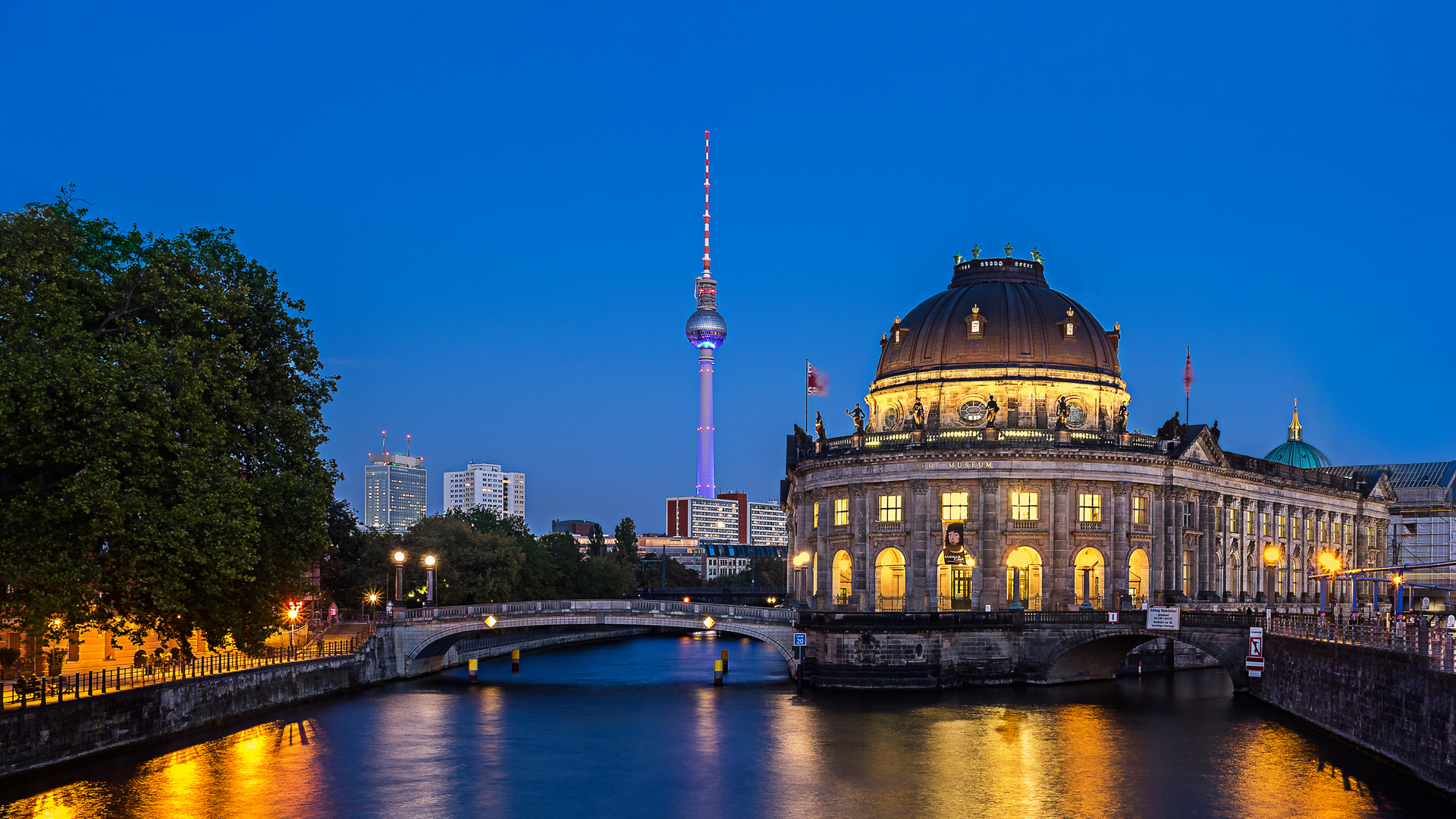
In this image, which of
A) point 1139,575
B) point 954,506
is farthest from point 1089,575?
point 954,506

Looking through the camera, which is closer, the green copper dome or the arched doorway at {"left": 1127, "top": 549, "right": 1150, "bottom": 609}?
the arched doorway at {"left": 1127, "top": 549, "right": 1150, "bottom": 609}

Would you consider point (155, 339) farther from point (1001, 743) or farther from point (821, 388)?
point (821, 388)

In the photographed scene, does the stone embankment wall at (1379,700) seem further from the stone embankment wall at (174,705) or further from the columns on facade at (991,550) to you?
the stone embankment wall at (174,705)

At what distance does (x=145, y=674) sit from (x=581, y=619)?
3299cm

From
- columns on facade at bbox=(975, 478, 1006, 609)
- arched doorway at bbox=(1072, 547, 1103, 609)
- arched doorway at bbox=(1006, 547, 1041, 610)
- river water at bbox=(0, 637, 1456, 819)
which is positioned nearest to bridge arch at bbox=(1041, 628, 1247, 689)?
river water at bbox=(0, 637, 1456, 819)

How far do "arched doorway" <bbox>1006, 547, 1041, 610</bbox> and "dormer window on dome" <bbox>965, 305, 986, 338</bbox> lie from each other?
1736 cm

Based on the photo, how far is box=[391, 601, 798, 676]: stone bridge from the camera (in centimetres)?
8756

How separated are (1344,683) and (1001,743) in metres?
14.5

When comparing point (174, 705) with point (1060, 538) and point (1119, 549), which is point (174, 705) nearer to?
point (1060, 538)

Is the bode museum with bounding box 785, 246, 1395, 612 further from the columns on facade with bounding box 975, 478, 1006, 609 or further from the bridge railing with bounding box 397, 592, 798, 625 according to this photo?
the bridge railing with bounding box 397, 592, 798, 625

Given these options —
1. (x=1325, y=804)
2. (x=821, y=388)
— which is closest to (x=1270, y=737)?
(x=1325, y=804)

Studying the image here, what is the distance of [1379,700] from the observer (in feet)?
172

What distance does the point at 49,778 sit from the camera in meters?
48.2

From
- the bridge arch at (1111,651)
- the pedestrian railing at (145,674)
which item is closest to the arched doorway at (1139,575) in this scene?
the bridge arch at (1111,651)
